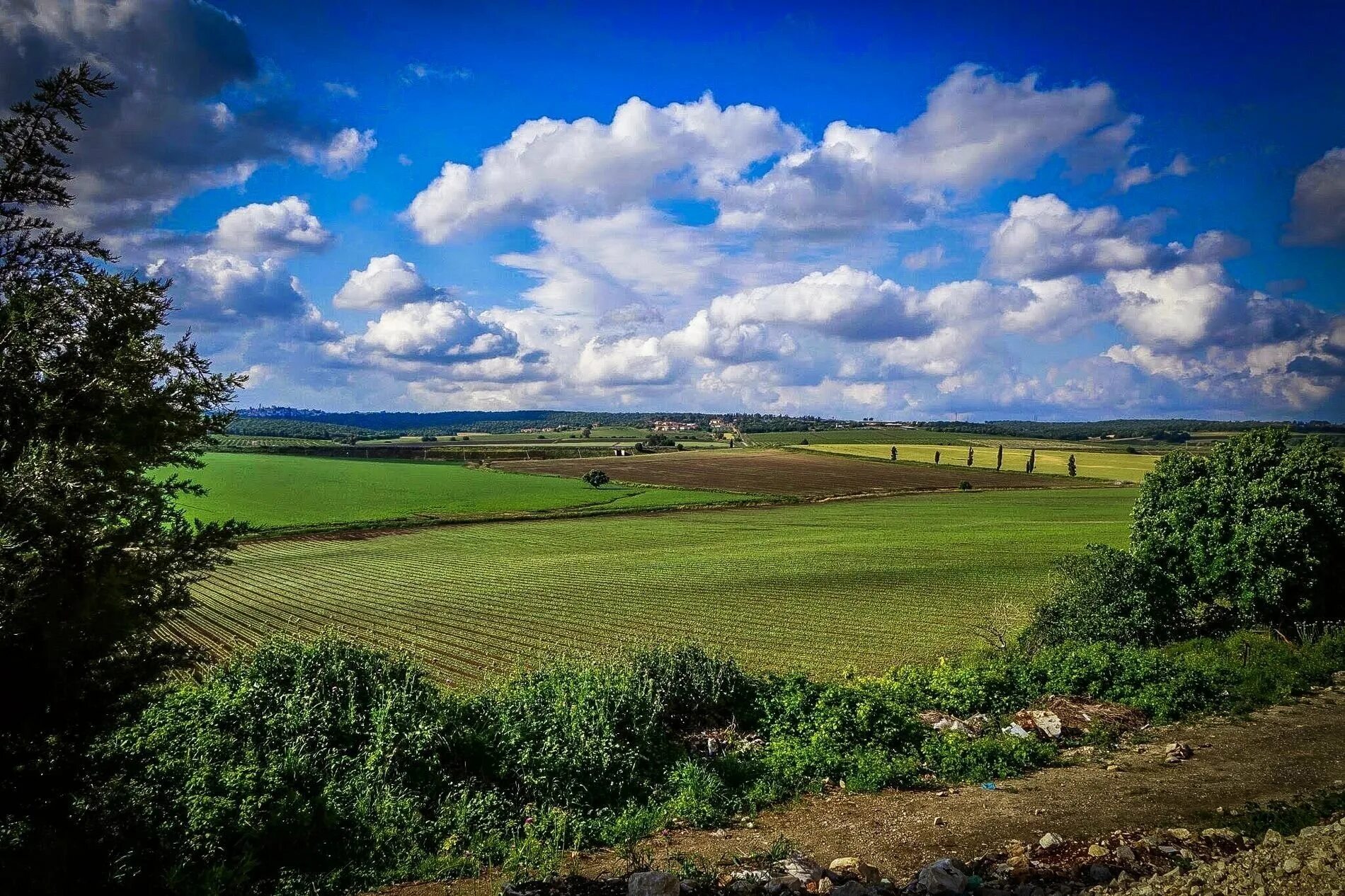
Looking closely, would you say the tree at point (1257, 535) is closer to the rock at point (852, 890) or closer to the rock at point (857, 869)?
the rock at point (857, 869)

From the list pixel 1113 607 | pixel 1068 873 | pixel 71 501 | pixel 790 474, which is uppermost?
pixel 71 501

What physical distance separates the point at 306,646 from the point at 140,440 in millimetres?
6450

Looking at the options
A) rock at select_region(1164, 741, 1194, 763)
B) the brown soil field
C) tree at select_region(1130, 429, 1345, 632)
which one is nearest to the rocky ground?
rock at select_region(1164, 741, 1194, 763)

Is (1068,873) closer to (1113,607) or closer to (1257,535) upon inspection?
(1113,607)

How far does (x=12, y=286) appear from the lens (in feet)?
28.1

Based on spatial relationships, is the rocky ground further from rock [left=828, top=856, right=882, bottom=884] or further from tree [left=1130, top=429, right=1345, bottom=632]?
tree [left=1130, top=429, right=1345, bottom=632]

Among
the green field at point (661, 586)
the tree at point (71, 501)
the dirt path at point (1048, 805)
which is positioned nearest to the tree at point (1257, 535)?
the green field at point (661, 586)

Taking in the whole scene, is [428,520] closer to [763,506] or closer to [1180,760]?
Result: [763,506]

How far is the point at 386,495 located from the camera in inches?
3804

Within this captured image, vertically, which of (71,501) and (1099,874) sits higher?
(71,501)

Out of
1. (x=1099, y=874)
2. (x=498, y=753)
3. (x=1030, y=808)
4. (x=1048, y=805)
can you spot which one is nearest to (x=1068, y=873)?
(x=1099, y=874)

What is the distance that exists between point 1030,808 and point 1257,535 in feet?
60.7

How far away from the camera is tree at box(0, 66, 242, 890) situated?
7613 mm

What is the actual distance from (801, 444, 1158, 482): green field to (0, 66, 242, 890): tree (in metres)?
133
